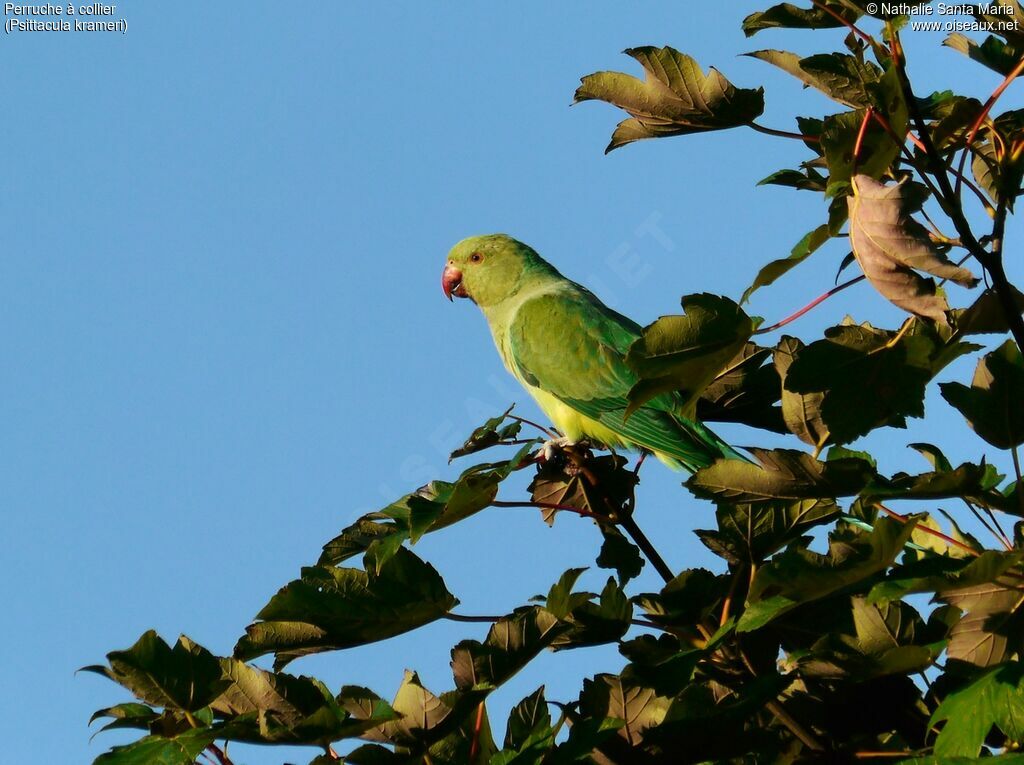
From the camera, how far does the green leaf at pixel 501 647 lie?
225cm

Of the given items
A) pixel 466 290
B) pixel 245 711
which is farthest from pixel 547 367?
pixel 245 711

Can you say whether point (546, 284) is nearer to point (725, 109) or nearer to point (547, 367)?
point (547, 367)

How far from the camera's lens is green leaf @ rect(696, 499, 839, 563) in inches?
98.6

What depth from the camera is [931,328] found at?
2242mm

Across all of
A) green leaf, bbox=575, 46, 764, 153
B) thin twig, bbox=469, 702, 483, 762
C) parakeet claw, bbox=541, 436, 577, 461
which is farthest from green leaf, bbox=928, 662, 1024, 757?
parakeet claw, bbox=541, 436, 577, 461

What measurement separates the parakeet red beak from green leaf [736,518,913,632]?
5.03 meters

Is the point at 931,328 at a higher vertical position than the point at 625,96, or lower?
lower

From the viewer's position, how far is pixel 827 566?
6.53ft

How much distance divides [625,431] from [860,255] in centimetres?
324

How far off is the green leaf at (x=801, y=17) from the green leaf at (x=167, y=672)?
191 cm

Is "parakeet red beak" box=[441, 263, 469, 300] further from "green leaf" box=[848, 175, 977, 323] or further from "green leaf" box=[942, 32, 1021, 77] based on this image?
"green leaf" box=[848, 175, 977, 323]

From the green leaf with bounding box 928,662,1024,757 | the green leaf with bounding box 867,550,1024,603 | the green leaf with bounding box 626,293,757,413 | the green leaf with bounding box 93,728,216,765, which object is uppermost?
the green leaf with bounding box 626,293,757,413

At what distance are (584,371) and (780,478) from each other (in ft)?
10.7

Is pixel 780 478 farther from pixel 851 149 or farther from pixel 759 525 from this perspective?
pixel 851 149
